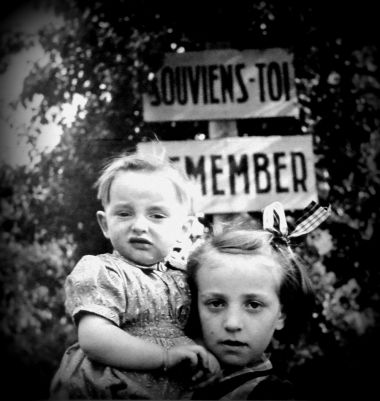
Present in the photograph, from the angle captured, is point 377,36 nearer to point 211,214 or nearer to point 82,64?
point 211,214

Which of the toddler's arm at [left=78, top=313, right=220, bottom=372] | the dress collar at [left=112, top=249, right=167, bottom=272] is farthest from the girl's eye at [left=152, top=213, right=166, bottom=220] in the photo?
the toddler's arm at [left=78, top=313, right=220, bottom=372]

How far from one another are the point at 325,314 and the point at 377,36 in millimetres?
746

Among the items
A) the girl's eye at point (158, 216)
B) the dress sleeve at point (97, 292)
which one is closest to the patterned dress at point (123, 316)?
the dress sleeve at point (97, 292)

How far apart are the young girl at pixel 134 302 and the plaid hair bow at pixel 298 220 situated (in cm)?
19

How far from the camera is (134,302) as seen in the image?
3.43 ft

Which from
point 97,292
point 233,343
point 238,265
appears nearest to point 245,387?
point 233,343

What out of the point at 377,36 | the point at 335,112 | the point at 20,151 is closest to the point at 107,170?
the point at 20,151

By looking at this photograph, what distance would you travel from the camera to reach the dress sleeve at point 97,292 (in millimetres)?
1000

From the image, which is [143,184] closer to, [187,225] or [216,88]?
[187,225]

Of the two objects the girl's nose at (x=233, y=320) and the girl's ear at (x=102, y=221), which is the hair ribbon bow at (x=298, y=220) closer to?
the girl's nose at (x=233, y=320)

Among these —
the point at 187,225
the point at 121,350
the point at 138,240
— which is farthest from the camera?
the point at 187,225

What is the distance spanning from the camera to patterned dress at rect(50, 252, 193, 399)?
3.30ft

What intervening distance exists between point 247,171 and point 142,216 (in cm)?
34

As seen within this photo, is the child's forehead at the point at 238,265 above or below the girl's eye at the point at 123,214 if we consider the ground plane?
below
